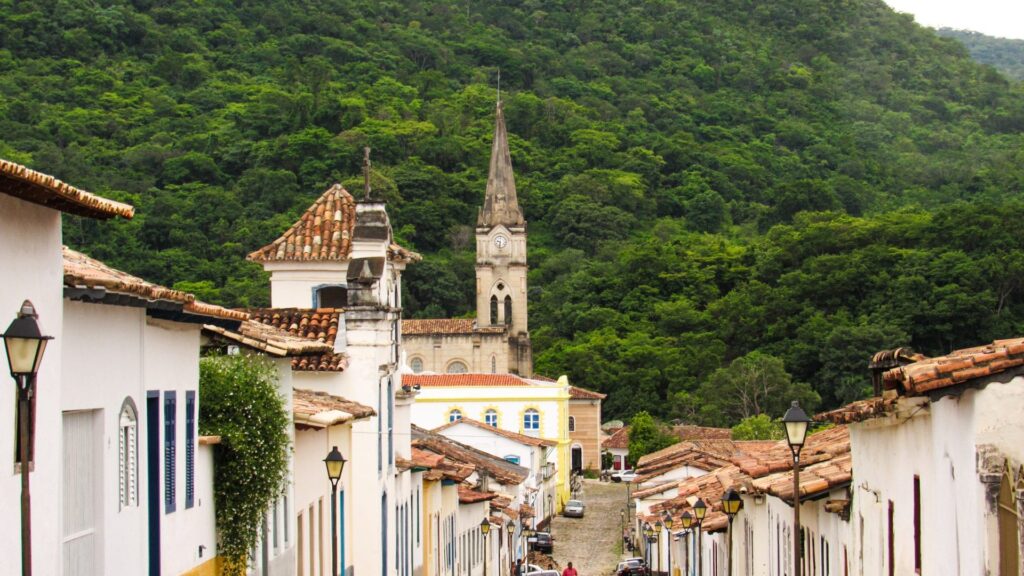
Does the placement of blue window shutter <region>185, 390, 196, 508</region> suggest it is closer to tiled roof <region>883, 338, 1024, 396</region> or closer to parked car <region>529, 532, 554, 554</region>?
tiled roof <region>883, 338, 1024, 396</region>

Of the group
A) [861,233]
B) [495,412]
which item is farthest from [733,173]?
[495,412]

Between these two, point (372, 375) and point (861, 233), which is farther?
point (861, 233)

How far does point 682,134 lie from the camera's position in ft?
574

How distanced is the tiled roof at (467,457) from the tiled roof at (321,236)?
1182 centimetres

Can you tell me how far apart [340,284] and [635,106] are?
531 feet

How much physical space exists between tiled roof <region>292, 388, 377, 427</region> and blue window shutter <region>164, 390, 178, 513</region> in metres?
4.93

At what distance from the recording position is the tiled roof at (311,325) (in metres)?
24.6

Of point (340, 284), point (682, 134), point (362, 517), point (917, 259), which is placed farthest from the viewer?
point (682, 134)

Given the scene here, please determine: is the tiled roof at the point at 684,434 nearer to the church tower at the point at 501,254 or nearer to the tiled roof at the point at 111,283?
the church tower at the point at 501,254

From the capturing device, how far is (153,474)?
13.1 meters

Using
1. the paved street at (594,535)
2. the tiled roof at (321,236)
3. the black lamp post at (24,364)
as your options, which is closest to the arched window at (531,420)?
the paved street at (594,535)

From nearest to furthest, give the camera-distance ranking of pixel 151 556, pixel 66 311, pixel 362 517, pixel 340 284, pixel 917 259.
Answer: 1. pixel 66 311
2. pixel 151 556
3. pixel 362 517
4. pixel 340 284
5. pixel 917 259

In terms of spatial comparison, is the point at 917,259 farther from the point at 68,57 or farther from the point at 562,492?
the point at 68,57

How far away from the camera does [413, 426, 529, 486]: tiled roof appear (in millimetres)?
42869
